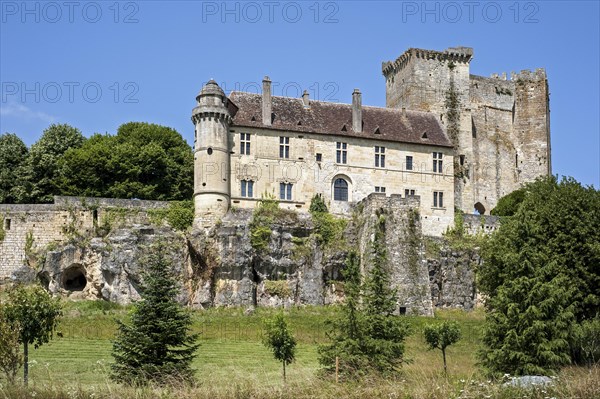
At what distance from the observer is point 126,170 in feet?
192

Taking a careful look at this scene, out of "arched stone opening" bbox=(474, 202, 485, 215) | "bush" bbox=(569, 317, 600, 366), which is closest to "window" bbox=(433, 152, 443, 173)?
"arched stone opening" bbox=(474, 202, 485, 215)

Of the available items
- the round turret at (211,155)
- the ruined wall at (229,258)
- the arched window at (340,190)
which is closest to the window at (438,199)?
the ruined wall at (229,258)

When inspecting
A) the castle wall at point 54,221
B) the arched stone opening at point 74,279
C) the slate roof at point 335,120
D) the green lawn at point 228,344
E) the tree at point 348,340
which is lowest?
the green lawn at point 228,344

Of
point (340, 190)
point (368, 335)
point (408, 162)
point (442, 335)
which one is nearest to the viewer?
point (368, 335)

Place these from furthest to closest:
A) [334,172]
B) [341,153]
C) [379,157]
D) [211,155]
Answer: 1. [379,157]
2. [341,153]
3. [334,172]
4. [211,155]

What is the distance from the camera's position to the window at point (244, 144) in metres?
54.1

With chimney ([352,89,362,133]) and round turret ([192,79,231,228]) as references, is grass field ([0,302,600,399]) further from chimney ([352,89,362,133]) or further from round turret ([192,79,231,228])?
chimney ([352,89,362,133])

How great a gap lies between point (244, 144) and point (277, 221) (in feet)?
21.1

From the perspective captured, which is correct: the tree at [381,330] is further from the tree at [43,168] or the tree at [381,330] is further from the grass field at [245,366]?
the tree at [43,168]

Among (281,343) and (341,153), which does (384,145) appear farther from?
(281,343)

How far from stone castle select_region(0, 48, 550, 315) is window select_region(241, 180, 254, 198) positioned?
0.07m

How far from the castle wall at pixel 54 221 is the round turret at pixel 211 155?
382 centimetres

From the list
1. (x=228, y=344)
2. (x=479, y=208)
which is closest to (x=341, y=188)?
(x=479, y=208)

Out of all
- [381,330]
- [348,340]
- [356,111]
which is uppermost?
[356,111]
